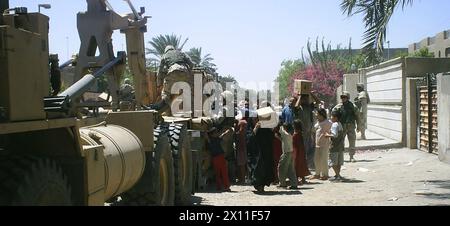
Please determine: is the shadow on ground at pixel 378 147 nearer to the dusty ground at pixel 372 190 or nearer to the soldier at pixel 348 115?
the dusty ground at pixel 372 190

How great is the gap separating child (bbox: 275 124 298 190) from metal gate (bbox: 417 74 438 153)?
194 inches

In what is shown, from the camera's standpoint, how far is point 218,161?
10.9 meters

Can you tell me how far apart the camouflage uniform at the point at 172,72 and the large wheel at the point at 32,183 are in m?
6.35

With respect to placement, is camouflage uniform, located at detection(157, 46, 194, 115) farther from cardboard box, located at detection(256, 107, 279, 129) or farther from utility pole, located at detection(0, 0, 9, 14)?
utility pole, located at detection(0, 0, 9, 14)

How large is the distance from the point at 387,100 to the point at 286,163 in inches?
387

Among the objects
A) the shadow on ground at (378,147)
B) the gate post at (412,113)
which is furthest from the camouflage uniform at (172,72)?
the shadow on ground at (378,147)

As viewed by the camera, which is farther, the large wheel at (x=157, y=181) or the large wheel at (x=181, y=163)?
the large wheel at (x=181, y=163)

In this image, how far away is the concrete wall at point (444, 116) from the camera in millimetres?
12516

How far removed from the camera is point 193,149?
9.97 m
